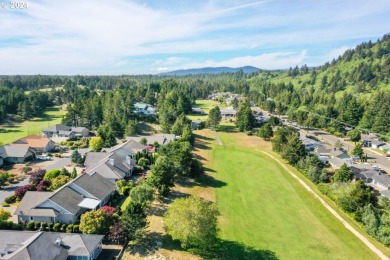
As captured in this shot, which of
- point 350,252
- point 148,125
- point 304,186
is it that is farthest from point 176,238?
point 148,125

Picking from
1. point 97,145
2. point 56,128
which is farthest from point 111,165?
point 56,128

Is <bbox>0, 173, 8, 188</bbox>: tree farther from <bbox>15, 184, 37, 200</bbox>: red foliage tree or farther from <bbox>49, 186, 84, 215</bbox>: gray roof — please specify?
<bbox>49, 186, 84, 215</bbox>: gray roof

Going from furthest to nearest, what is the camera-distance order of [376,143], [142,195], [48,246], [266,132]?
1. [266,132]
2. [376,143]
3. [142,195]
4. [48,246]

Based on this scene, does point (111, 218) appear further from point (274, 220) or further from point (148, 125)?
point (148, 125)

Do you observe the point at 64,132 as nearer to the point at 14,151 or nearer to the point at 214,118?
the point at 14,151

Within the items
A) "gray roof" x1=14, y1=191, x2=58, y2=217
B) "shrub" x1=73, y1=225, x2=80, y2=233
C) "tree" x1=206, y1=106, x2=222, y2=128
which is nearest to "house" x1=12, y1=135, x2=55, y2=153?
"gray roof" x1=14, y1=191, x2=58, y2=217

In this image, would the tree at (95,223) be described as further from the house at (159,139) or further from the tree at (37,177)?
the house at (159,139)
